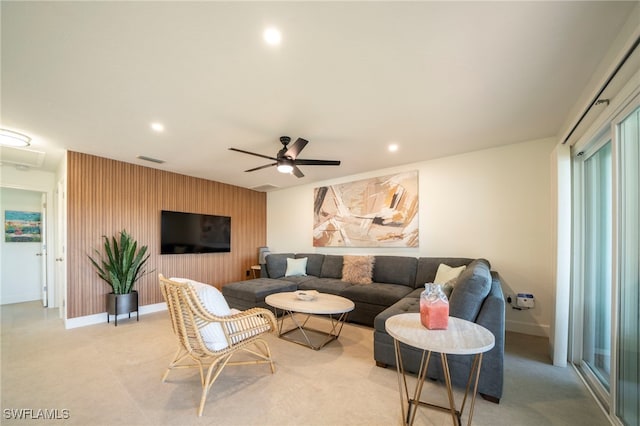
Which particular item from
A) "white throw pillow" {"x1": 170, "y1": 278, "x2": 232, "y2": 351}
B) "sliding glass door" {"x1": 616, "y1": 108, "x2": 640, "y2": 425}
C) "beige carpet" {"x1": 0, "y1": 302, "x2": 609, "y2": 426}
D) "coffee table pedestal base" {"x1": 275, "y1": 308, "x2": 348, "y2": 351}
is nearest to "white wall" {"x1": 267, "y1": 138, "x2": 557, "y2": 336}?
"beige carpet" {"x1": 0, "y1": 302, "x2": 609, "y2": 426}

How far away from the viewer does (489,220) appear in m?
3.71

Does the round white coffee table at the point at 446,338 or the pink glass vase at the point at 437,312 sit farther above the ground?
the pink glass vase at the point at 437,312

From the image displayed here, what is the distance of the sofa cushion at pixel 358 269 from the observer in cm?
434

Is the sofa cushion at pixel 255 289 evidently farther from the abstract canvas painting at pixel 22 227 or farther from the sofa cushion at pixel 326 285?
the abstract canvas painting at pixel 22 227

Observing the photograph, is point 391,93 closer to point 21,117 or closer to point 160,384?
point 160,384

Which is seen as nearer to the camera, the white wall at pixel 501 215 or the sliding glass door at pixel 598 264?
the sliding glass door at pixel 598 264

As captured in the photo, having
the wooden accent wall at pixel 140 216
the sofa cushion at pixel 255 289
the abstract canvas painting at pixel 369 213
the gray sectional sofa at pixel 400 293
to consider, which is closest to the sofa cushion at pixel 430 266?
the gray sectional sofa at pixel 400 293

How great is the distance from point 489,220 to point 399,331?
3003 mm

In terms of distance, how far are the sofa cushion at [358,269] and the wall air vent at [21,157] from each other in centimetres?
507

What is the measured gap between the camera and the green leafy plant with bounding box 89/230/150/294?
379cm

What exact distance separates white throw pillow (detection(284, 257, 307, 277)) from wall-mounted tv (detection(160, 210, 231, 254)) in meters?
1.55

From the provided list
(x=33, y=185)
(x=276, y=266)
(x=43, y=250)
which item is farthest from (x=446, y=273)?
(x=43, y=250)

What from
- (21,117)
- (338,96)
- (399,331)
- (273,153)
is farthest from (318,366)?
(21,117)

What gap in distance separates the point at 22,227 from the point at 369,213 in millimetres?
6908
